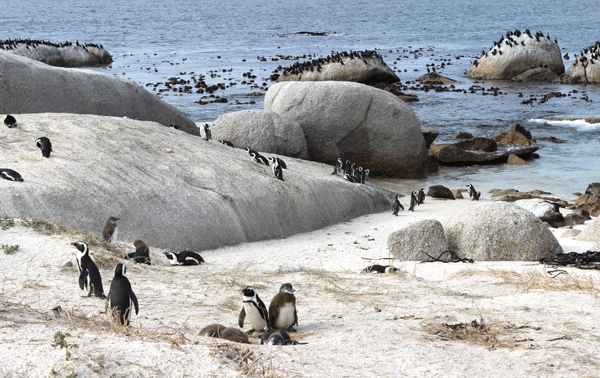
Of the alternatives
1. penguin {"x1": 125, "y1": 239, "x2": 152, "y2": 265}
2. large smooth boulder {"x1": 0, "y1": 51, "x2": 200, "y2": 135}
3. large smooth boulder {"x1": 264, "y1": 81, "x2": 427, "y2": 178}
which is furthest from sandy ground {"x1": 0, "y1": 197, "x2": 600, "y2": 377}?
large smooth boulder {"x1": 264, "y1": 81, "x2": 427, "y2": 178}

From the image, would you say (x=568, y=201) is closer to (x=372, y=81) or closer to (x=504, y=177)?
(x=504, y=177)

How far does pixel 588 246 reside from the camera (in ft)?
31.7

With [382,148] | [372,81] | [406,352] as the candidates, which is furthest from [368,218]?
[372,81]

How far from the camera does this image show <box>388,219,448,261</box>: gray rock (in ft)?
30.0

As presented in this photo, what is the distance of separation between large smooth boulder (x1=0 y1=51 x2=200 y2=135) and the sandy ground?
26.0 feet

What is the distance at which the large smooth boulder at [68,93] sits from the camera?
1386cm

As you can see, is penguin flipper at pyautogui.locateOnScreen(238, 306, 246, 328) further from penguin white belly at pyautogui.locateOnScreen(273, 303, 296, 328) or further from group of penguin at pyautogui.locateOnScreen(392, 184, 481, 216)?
group of penguin at pyautogui.locateOnScreen(392, 184, 481, 216)

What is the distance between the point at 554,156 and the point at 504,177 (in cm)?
358

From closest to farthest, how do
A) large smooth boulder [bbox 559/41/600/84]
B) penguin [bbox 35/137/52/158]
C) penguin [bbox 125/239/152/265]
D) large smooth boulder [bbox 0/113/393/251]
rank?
penguin [bbox 125/239/152/265] → large smooth boulder [bbox 0/113/393/251] → penguin [bbox 35/137/52/158] → large smooth boulder [bbox 559/41/600/84]

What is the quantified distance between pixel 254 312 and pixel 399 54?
5524 cm

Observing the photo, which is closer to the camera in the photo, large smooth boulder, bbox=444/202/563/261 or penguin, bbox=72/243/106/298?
penguin, bbox=72/243/106/298

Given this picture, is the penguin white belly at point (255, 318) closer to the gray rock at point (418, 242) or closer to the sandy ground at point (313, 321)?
the sandy ground at point (313, 321)

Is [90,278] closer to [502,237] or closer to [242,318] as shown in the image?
[242,318]

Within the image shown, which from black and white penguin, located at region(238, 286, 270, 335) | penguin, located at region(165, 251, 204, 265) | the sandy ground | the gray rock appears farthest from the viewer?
the gray rock
